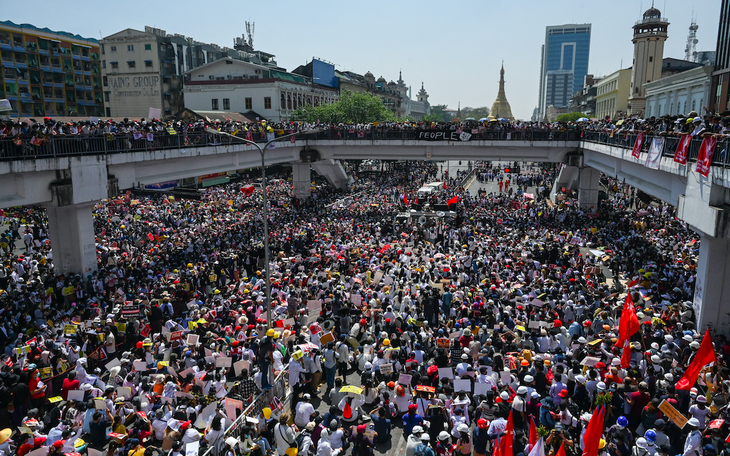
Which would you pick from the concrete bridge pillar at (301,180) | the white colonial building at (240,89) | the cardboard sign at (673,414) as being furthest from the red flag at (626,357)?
the white colonial building at (240,89)

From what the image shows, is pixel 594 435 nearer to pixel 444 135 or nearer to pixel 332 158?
pixel 444 135

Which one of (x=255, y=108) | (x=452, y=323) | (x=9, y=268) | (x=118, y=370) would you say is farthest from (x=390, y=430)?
(x=255, y=108)

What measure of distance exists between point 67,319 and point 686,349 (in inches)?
658

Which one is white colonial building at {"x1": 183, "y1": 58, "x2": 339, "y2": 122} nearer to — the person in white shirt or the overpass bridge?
the overpass bridge

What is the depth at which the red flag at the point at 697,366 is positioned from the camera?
31.6ft

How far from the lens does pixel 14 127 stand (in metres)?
17.2

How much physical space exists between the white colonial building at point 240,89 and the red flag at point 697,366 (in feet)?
184

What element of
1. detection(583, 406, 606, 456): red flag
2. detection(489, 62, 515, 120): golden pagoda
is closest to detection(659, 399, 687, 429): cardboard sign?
detection(583, 406, 606, 456): red flag

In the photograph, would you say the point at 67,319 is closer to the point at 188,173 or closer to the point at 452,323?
the point at 452,323

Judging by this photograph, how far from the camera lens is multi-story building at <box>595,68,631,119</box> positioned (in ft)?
286

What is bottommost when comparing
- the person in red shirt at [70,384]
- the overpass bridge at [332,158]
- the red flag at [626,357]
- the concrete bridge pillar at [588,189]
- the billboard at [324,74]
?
the person in red shirt at [70,384]

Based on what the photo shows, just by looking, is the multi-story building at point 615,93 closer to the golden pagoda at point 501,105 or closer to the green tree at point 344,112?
the golden pagoda at point 501,105

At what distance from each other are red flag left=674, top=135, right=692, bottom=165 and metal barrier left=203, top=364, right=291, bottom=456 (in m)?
12.7

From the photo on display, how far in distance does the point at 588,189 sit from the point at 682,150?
19.8m
